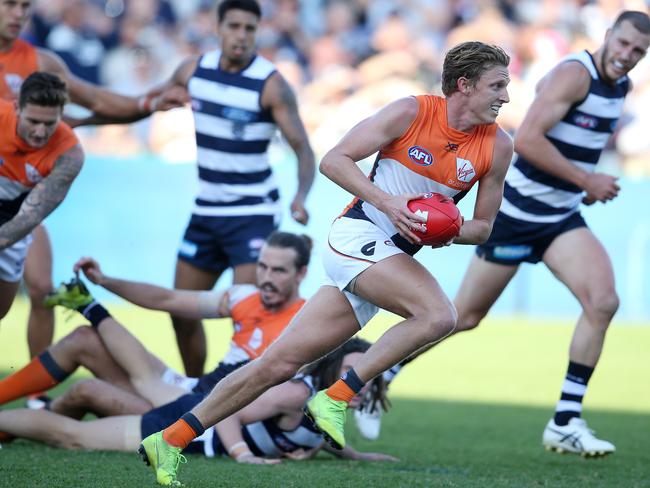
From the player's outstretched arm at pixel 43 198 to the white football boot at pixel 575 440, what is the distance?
3138 mm

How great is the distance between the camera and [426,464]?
6359mm

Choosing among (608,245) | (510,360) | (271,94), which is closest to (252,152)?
(271,94)

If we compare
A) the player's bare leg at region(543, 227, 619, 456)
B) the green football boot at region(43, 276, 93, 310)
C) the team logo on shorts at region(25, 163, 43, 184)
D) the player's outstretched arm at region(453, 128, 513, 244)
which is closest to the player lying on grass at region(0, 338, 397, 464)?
the green football boot at region(43, 276, 93, 310)

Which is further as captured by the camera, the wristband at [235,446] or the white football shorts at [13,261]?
the white football shorts at [13,261]

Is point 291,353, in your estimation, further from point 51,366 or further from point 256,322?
point 51,366

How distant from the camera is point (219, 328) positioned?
13750 millimetres

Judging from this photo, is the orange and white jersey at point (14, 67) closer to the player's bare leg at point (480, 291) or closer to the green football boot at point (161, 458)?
the player's bare leg at point (480, 291)

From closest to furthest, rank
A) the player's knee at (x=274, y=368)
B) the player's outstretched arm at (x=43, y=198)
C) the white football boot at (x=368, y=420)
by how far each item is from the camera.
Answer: the player's knee at (x=274, y=368) < the player's outstretched arm at (x=43, y=198) < the white football boot at (x=368, y=420)

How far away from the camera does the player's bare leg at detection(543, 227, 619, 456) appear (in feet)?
21.7

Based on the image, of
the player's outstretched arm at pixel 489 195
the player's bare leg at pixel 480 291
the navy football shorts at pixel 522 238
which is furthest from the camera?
the player's bare leg at pixel 480 291

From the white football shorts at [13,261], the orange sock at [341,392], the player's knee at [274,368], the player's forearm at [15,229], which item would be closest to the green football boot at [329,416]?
the orange sock at [341,392]

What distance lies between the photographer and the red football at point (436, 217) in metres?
4.88

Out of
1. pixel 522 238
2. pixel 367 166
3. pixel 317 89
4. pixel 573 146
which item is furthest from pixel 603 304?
pixel 317 89

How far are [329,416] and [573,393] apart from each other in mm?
2205
